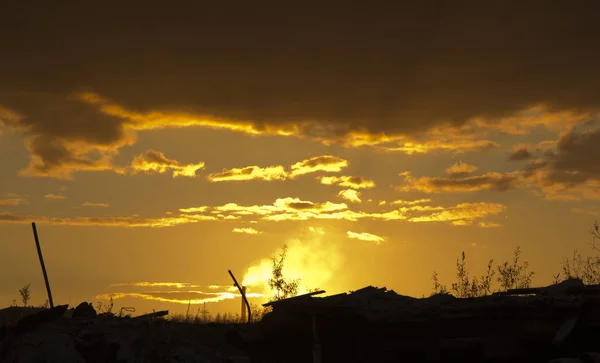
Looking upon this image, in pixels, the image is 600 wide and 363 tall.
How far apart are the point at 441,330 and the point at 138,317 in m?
6.88

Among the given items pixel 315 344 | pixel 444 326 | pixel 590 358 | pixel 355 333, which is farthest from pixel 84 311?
pixel 590 358

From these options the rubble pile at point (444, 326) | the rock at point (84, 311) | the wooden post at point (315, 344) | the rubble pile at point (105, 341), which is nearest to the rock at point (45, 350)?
the rubble pile at point (105, 341)

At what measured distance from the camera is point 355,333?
13.9m

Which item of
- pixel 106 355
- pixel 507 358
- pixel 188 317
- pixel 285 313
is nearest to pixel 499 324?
pixel 507 358

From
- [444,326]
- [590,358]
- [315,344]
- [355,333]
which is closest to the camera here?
[590,358]

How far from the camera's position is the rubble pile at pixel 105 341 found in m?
12.9

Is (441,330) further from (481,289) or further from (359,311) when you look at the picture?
(481,289)

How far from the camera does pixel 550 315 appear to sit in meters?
11.8

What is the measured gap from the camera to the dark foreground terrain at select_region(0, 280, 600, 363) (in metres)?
11.9

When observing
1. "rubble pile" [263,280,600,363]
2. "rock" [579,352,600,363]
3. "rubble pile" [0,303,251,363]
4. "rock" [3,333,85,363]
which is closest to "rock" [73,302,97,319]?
"rubble pile" [0,303,251,363]

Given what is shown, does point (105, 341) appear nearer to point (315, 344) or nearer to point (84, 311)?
point (84, 311)

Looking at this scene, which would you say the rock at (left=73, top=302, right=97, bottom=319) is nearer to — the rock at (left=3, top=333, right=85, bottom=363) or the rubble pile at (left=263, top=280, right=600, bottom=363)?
the rock at (left=3, top=333, right=85, bottom=363)

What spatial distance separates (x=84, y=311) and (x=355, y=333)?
6.47 m

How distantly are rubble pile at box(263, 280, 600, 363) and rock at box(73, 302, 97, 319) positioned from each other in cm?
420
